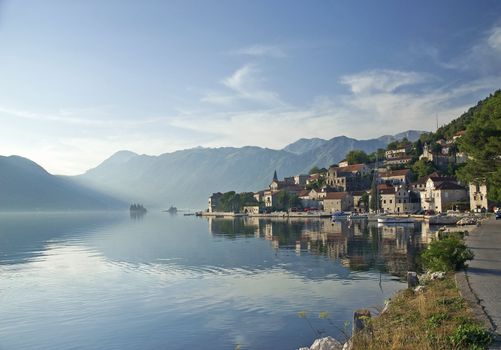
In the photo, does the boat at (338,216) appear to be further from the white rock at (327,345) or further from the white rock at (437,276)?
the white rock at (327,345)

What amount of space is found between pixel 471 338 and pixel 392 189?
132 meters

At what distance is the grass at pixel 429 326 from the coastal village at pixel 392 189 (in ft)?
282

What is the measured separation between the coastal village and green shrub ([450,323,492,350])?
9161 centimetres

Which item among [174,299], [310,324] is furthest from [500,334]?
[174,299]

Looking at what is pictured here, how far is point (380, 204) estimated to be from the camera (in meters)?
139

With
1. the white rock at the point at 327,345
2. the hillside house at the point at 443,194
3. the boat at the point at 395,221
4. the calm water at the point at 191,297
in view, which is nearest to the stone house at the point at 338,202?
the hillside house at the point at 443,194

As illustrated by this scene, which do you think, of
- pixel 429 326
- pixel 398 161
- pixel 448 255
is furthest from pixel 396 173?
pixel 429 326

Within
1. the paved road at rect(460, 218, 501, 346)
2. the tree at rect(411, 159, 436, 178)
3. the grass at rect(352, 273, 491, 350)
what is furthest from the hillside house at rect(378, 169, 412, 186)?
the grass at rect(352, 273, 491, 350)

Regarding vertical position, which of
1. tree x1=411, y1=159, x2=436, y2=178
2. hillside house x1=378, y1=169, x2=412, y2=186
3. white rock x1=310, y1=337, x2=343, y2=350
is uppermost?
tree x1=411, y1=159, x2=436, y2=178

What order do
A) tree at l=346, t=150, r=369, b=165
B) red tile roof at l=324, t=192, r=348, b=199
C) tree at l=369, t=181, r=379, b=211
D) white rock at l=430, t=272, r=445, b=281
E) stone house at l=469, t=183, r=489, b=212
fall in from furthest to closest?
tree at l=346, t=150, r=369, b=165, red tile roof at l=324, t=192, r=348, b=199, tree at l=369, t=181, r=379, b=211, stone house at l=469, t=183, r=489, b=212, white rock at l=430, t=272, r=445, b=281

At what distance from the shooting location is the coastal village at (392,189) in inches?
4601

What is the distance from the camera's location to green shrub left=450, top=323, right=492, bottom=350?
1098 cm

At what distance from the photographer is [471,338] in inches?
442

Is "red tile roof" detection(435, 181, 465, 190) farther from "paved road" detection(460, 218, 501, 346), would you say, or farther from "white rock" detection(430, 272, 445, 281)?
"white rock" detection(430, 272, 445, 281)
